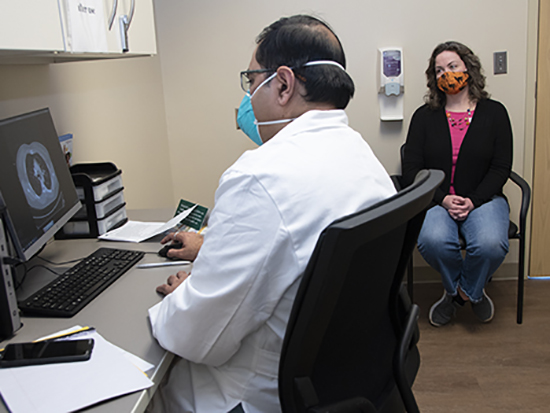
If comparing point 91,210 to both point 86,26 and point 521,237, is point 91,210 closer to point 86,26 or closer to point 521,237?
point 86,26

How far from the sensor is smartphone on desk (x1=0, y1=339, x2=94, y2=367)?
→ 96 cm

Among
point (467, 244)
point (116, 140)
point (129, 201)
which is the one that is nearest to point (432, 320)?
point (467, 244)

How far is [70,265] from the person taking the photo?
1516mm

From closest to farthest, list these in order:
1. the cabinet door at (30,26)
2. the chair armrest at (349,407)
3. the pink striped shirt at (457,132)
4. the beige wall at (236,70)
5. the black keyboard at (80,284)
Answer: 1. the chair armrest at (349,407)
2. the cabinet door at (30,26)
3. the black keyboard at (80,284)
4. the pink striped shirt at (457,132)
5. the beige wall at (236,70)

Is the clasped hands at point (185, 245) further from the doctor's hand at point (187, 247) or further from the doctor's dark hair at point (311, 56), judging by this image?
the doctor's dark hair at point (311, 56)

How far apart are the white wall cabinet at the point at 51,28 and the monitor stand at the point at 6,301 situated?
376 mm

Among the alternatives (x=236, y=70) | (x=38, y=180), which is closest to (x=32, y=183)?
(x=38, y=180)

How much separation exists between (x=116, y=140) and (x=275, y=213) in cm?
174

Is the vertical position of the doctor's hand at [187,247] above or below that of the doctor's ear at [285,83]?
below

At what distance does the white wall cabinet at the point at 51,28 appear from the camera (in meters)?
1.01

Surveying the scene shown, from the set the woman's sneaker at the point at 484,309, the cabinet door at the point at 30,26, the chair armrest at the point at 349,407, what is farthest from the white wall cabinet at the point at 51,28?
the woman's sneaker at the point at 484,309

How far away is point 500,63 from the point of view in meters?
2.96

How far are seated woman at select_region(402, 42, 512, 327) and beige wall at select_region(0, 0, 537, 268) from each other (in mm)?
227

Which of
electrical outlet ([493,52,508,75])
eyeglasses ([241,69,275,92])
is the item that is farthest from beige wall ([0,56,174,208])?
electrical outlet ([493,52,508,75])
